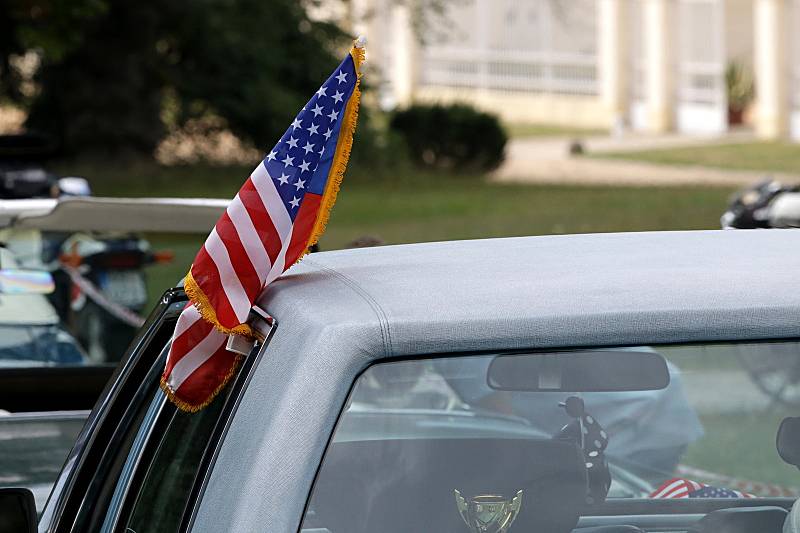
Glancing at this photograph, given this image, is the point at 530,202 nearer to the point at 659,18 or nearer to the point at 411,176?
the point at 411,176

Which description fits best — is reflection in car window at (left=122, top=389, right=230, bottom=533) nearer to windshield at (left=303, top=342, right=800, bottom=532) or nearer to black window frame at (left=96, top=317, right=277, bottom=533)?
black window frame at (left=96, top=317, right=277, bottom=533)

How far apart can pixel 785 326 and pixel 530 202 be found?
1891 cm

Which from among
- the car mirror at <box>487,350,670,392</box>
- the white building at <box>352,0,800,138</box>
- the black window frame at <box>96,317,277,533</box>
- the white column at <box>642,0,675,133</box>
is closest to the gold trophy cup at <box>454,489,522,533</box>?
the car mirror at <box>487,350,670,392</box>

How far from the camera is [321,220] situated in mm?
2268

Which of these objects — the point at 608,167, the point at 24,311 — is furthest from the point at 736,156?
Answer: the point at 24,311

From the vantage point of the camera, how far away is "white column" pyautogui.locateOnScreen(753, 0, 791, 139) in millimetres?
31016

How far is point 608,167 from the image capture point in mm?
27734

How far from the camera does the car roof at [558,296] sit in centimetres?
185

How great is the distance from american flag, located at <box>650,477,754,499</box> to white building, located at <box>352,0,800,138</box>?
86.3ft

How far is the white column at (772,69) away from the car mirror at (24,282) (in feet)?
90.3

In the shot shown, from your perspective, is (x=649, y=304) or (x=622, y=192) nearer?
(x=649, y=304)

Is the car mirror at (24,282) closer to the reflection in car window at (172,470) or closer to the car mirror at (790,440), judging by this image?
the reflection in car window at (172,470)

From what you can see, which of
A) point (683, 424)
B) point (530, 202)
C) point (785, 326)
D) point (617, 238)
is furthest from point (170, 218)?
point (530, 202)

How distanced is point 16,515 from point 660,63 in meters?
34.2
